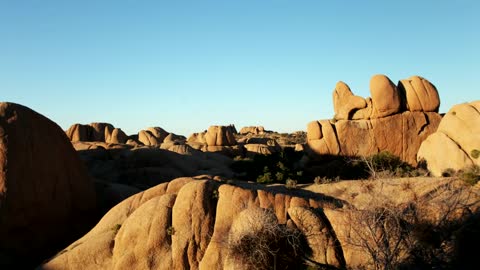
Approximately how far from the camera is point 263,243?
610 inches

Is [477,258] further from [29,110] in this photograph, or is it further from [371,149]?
[29,110]

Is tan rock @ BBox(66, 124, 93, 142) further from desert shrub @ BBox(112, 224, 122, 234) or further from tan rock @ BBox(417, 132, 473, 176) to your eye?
tan rock @ BBox(417, 132, 473, 176)

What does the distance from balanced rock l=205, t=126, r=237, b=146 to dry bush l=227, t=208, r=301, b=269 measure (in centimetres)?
4258

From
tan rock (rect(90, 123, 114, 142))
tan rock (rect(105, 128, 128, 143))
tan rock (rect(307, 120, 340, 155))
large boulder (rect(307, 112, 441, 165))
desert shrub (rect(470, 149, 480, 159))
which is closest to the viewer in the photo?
desert shrub (rect(470, 149, 480, 159))

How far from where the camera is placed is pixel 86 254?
18.6 m

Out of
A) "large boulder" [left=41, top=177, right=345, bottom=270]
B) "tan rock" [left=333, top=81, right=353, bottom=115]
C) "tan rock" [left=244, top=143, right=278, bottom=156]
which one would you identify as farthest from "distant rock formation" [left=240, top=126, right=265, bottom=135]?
"large boulder" [left=41, top=177, right=345, bottom=270]

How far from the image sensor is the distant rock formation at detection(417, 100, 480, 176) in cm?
2931

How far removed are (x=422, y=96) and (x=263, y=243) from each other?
28357mm

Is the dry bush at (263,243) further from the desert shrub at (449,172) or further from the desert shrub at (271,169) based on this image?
the desert shrub at (271,169)

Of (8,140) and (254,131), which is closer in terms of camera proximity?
(8,140)

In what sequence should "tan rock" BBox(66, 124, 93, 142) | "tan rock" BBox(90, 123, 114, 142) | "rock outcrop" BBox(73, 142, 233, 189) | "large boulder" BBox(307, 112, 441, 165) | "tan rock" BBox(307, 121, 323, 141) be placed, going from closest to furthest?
"rock outcrop" BBox(73, 142, 233, 189) < "large boulder" BBox(307, 112, 441, 165) < "tan rock" BBox(307, 121, 323, 141) < "tan rock" BBox(66, 124, 93, 142) < "tan rock" BBox(90, 123, 114, 142)

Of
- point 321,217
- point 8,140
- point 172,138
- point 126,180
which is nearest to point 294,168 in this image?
point 126,180

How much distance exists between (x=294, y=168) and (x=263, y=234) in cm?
2366

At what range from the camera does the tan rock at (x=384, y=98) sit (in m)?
37.1
